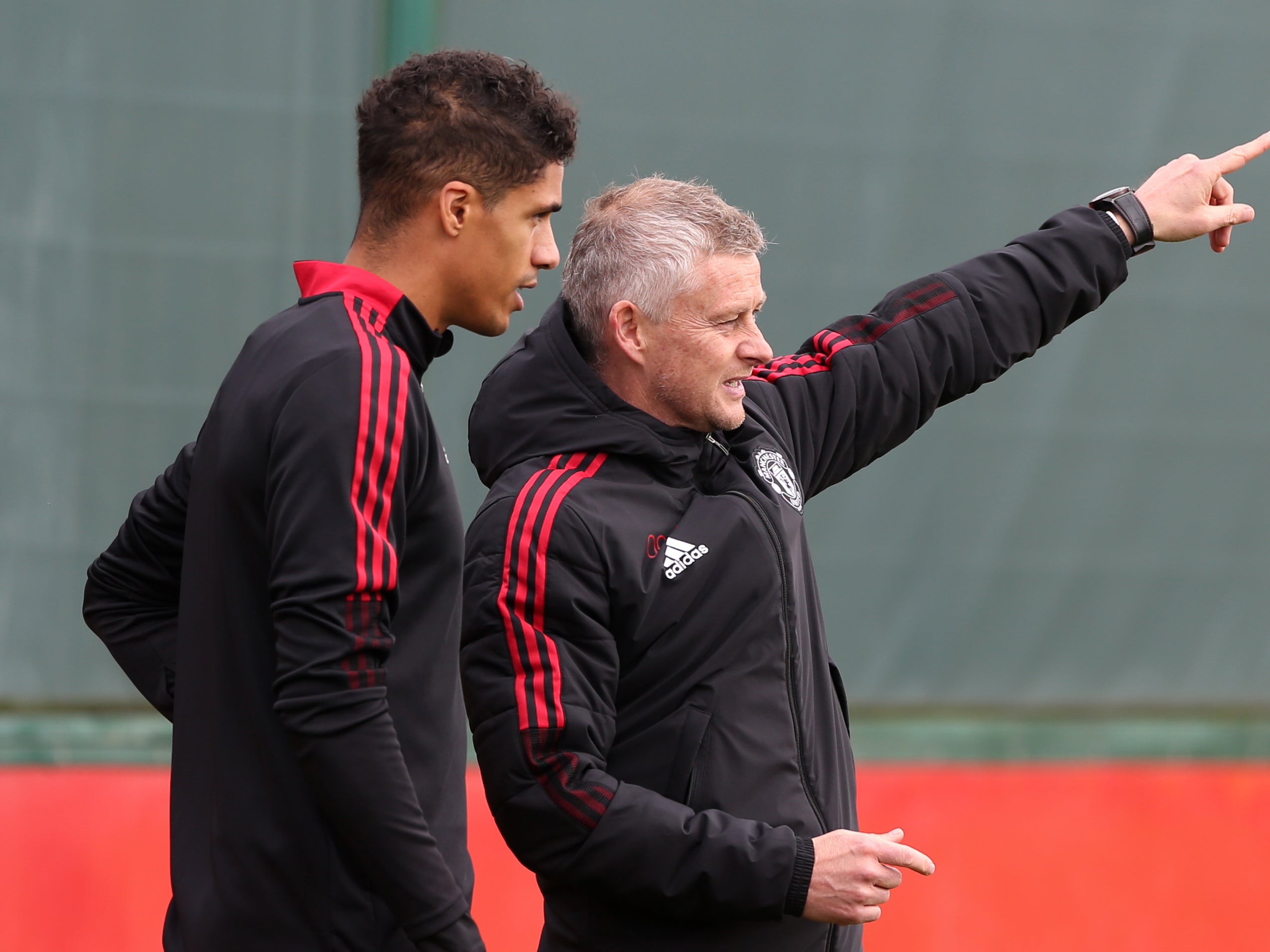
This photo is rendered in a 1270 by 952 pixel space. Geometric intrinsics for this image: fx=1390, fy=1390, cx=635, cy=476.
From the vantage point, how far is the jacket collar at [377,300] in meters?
1.35

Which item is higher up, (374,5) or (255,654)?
(374,5)

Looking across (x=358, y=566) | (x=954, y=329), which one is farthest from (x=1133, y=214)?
(x=358, y=566)

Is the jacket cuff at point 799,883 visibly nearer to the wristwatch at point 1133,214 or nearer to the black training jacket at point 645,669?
the black training jacket at point 645,669

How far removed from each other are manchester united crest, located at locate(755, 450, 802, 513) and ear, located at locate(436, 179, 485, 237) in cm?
56

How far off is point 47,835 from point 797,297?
2.01m

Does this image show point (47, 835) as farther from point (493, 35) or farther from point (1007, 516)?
point (1007, 516)

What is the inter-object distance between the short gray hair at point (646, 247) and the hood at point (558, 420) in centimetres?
5

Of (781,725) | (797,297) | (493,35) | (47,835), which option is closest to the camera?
(781,725)

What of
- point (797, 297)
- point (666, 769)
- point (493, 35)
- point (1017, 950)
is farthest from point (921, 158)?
point (666, 769)

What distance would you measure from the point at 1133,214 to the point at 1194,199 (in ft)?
0.32

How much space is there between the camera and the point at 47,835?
9.40 ft

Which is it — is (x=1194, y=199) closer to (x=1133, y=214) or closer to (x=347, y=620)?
(x=1133, y=214)

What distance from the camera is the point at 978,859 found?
320cm

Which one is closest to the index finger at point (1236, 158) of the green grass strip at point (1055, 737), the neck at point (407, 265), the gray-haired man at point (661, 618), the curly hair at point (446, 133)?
the gray-haired man at point (661, 618)
